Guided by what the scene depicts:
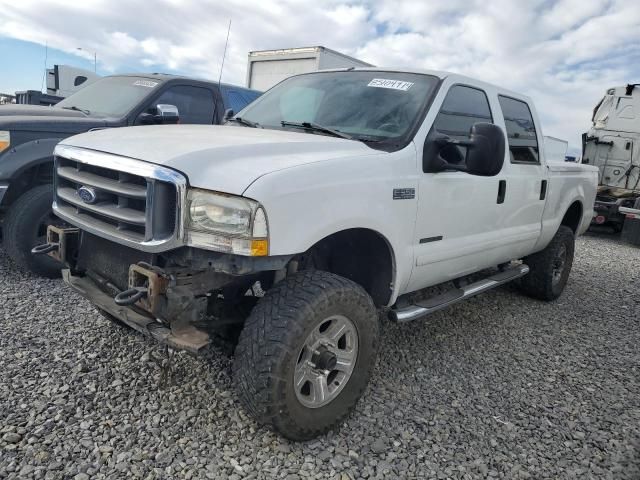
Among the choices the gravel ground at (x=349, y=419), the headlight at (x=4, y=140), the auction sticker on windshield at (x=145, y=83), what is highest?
the auction sticker on windshield at (x=145, y=83)

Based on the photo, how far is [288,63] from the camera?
989 centimetres

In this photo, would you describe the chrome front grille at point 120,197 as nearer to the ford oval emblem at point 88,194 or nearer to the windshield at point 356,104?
the ford oval emblem at point 88,194

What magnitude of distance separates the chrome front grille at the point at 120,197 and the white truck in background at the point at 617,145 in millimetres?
10958

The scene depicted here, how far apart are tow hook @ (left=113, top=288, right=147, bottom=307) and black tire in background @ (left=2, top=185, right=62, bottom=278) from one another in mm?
2452

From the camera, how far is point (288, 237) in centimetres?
238

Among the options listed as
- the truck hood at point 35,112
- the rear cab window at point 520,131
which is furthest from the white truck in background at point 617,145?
the truck hood at point 35,112

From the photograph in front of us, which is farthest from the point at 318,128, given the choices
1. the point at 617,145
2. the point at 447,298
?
the point at 617,145

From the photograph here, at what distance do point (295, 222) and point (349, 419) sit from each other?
124cm

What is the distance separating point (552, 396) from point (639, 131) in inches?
410

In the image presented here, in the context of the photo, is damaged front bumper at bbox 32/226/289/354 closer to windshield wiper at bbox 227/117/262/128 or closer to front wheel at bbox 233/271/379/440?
front wheel at bbox 233/271/379/440

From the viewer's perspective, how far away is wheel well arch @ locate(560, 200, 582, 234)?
18.9 feet

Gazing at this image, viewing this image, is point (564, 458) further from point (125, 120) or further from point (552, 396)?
point (125, 120)

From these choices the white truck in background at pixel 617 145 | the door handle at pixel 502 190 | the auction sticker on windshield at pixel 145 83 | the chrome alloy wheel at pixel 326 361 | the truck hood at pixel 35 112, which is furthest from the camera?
the white truck in background at pixel 617 145

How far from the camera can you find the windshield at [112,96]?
17.9ft
